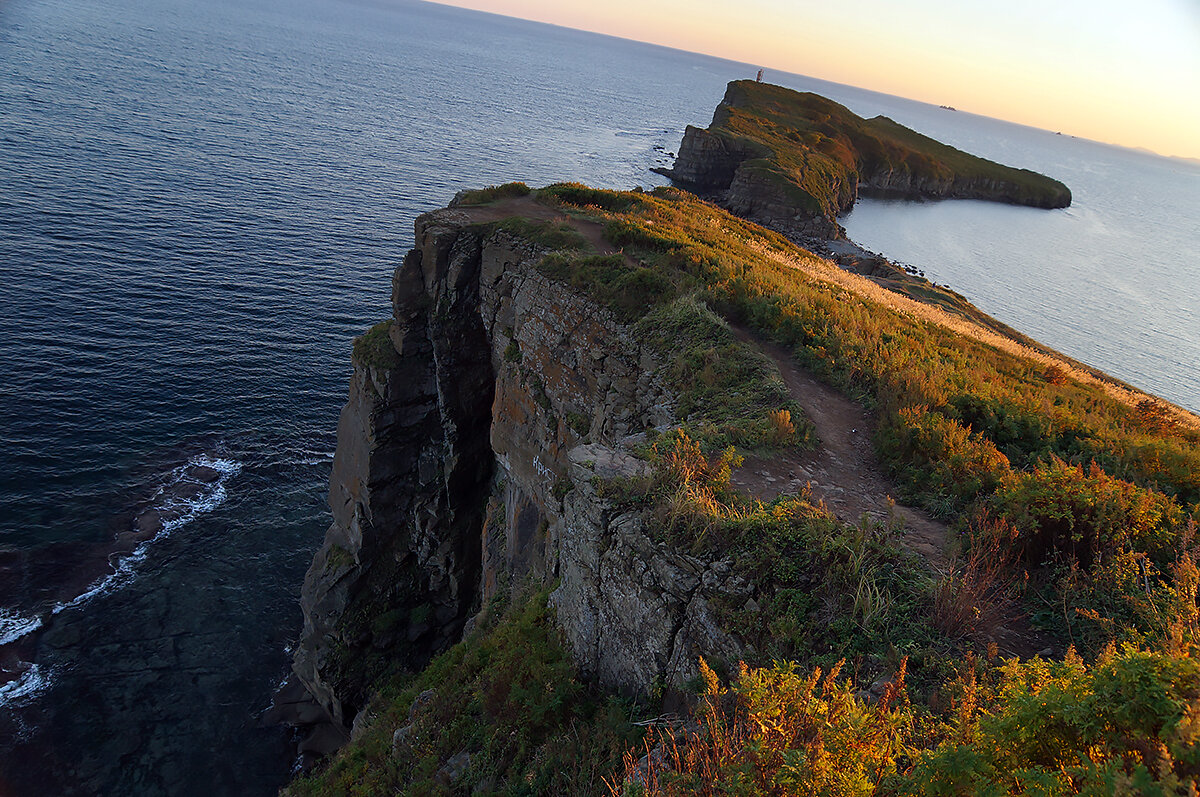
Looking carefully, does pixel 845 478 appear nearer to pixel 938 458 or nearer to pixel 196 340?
pixel 938 458

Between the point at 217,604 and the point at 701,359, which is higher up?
the point at 701,359

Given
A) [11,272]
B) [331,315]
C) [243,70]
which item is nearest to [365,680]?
[331,315]

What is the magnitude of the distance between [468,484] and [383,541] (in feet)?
15.4

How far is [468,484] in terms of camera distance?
28.3 meters

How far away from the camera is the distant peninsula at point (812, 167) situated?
81562 millimetres

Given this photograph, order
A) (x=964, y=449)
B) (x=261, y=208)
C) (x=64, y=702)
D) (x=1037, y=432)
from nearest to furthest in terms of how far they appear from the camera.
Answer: (x=964, y=449) → (x=1037, y=432) → (x=64, y=702) → (x=261, y=208)

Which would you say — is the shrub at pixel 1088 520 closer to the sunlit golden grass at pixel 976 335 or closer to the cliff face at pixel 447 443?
the cliff face at pixel 447 443

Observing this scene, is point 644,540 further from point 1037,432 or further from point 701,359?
point 1037,432

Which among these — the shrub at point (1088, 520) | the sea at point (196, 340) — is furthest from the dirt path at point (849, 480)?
the sea at point (196, 340)

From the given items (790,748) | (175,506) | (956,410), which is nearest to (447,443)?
(175,506)

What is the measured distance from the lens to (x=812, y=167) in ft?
304

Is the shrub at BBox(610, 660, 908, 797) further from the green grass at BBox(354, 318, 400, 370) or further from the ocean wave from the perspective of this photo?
the ocean wave

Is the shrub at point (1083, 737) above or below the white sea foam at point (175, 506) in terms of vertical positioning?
above

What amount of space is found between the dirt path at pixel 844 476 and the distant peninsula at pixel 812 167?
215 ft
